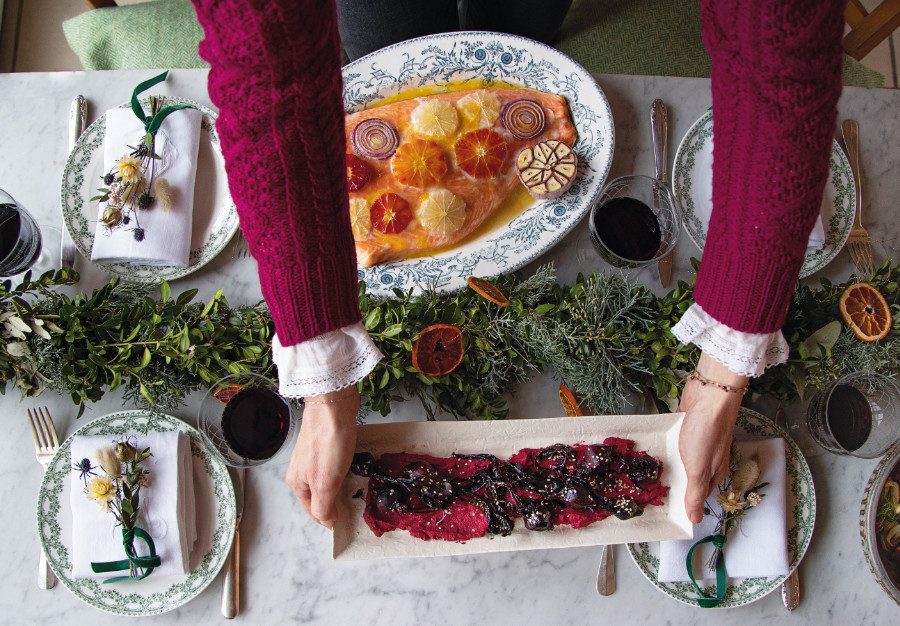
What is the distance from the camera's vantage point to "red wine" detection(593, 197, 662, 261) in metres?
1.01

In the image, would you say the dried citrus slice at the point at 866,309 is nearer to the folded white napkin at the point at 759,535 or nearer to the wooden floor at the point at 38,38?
the folded white napkin at the point at 759,535

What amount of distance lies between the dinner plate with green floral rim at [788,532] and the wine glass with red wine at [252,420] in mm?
590

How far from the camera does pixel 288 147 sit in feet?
2.13

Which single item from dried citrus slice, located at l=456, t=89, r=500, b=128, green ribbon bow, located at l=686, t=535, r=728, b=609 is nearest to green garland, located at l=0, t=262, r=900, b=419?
green ribbon bow, located at l=686, t=535, r=728, b=609

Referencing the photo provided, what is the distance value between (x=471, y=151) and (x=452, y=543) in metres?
0.67

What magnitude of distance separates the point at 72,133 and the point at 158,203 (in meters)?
0.23

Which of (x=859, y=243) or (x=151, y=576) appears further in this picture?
(x=859, y=243)


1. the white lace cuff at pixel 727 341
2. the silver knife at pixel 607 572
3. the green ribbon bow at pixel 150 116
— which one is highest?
the green ribbon bow at pixel 150 116

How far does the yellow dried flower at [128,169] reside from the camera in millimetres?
1013

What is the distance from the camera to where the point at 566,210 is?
108cm

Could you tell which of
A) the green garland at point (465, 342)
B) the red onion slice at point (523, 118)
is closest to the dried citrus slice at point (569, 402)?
the green garland at point (465, 342)

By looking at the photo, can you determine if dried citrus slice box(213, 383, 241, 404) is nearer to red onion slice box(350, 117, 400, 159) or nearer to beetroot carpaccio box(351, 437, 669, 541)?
beetroot carpaccio box(351, 437, 669, 541)

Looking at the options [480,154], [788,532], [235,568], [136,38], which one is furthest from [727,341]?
[136,38]

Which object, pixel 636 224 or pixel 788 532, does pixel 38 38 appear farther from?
pixel 788 532
